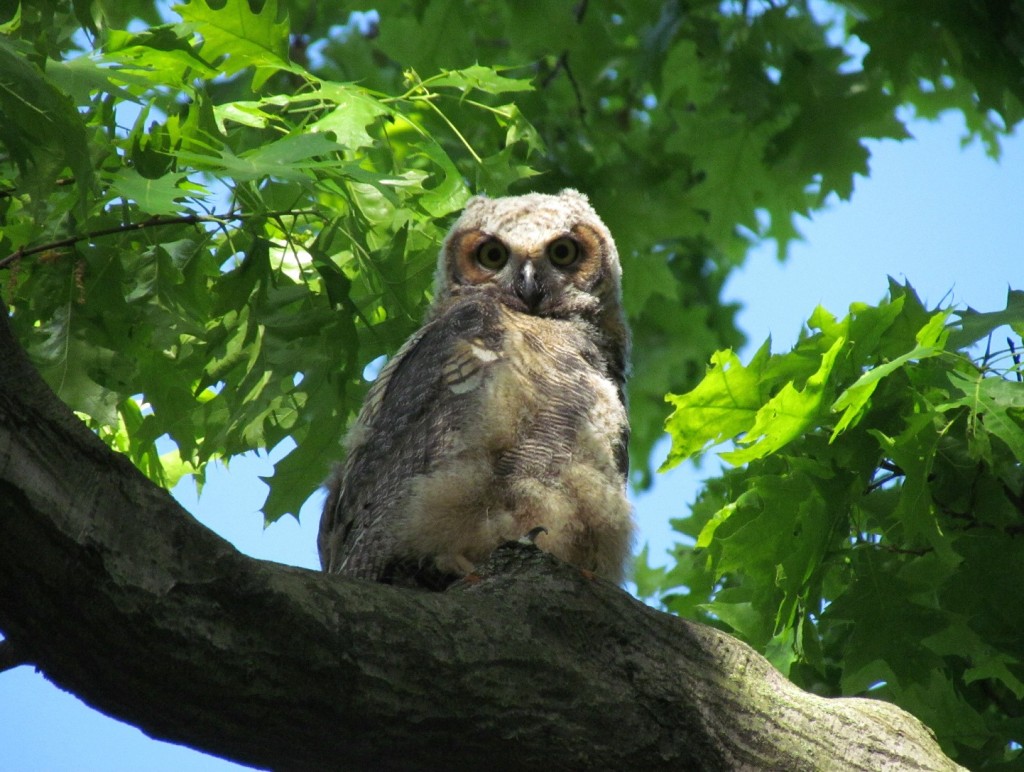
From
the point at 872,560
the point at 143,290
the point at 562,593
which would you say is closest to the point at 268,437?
the point at 143,290

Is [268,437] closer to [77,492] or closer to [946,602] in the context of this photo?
[77,492]

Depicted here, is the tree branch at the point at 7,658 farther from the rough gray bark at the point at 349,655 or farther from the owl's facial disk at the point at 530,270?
the owl's facial disk at the point at 530,270

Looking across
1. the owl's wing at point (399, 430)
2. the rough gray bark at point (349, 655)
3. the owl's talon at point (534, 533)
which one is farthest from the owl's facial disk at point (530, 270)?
the rough gray bark at point (349, 655)

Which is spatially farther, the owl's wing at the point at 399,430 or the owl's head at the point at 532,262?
the owl's head at the point at 532,262

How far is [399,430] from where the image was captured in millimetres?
3418

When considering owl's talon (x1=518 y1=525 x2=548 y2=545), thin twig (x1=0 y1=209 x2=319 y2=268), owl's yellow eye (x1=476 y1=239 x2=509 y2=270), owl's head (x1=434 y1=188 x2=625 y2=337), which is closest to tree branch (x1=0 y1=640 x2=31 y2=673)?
thin twig (x1=0 y1=209 x2=319 y2=268)

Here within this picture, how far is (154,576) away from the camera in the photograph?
1899 mm

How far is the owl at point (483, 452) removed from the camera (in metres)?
3.12

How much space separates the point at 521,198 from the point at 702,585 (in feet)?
5.33

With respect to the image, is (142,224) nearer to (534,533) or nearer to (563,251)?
(534,533)

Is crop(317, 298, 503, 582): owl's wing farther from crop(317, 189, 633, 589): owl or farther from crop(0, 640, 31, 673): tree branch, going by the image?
crop(0, 640, 31, 673): tree branch

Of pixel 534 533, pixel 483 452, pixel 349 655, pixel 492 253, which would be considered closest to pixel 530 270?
pixel 492 253

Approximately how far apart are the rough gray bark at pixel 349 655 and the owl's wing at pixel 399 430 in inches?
27.5

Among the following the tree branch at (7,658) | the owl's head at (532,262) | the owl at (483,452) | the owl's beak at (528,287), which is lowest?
the tree branch at (7,658)
